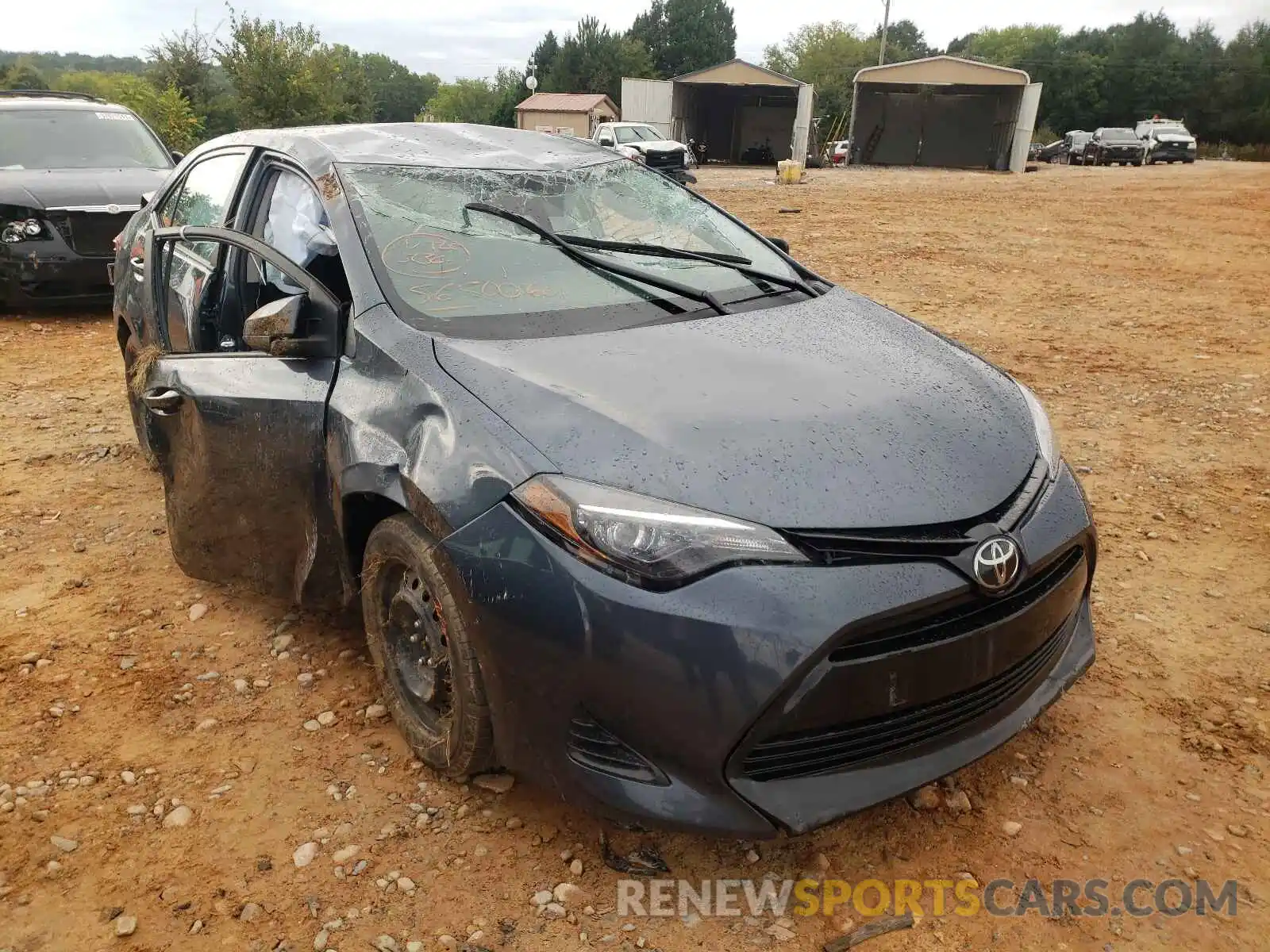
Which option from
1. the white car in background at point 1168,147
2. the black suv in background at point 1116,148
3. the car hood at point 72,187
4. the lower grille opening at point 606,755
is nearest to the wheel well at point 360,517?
the lower grille opening at point 606,755

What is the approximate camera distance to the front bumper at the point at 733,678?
1822 millimetres

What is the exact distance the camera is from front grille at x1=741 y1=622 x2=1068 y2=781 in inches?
75.2

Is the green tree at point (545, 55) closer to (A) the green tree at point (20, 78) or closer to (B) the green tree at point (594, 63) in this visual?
(B) the green tree at point (594, 63)

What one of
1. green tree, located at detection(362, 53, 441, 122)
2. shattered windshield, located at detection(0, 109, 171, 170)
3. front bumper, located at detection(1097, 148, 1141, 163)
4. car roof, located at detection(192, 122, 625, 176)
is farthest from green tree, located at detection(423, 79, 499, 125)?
car roof, located at detection(192, 122, 625, 176)

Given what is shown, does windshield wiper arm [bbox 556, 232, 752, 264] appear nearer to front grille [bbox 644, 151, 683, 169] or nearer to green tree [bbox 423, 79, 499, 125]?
front grille [bbox 644, 151, 683, 169]

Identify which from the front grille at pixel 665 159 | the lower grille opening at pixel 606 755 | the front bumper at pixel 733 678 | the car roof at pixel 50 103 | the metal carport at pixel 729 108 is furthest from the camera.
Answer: the metal carport at pixel 729 108

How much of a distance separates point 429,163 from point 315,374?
93 cm

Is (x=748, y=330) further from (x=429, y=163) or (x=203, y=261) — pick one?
(x=203, y=261)

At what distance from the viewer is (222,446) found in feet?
9.45

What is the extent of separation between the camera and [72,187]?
7.71 metres

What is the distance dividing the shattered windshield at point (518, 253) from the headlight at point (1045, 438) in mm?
911

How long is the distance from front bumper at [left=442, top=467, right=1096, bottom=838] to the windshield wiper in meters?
1.30

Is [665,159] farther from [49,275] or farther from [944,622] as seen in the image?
[944,622]

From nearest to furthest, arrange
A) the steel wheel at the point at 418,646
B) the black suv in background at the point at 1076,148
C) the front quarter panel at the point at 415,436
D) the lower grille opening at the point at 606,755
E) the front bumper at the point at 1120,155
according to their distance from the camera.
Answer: the lower grille opening at the point at 606,755 → the front quarter panel at the point at 415,436 → the steel wheel at the point at 418,646 → the front bumper at the point at 1120,155 → the black suv in background at the point at 1076,148
